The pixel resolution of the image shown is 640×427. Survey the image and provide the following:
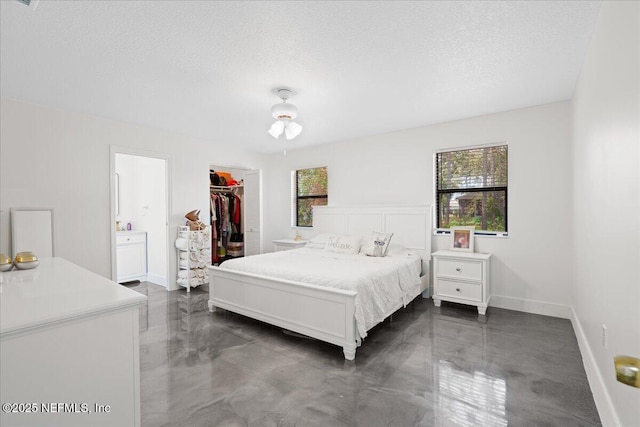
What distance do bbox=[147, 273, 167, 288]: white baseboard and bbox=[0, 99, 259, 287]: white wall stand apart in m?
1.09

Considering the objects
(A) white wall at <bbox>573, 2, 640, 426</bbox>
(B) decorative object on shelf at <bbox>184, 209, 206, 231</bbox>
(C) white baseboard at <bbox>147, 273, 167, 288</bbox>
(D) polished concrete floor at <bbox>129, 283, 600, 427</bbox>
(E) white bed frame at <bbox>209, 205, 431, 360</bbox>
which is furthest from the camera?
(C) white baseboard at <bbox>147, 273, 167, 288</bbox>

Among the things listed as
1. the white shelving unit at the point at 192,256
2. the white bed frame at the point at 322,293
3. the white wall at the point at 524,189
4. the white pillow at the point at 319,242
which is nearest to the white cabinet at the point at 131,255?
the white shelving unit at the point at 192,256

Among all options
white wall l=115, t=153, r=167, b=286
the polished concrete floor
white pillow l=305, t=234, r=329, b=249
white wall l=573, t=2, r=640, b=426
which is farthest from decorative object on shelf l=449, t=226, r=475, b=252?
white wall l=115, t=153, r=167, b=286

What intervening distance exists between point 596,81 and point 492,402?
2.23 meters

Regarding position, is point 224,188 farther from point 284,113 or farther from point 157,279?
point 284,113

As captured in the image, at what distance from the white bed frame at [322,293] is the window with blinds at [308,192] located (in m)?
0.80

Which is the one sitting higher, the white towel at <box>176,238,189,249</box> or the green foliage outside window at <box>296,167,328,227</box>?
the green foliage outside window at <box>296,167,328,227</box>

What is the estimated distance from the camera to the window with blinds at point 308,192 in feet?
18.6

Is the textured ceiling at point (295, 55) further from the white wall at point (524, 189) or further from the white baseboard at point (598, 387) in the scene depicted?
the white baseboard at point (598, 387)

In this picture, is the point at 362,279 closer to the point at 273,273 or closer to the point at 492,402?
the point at 273,273

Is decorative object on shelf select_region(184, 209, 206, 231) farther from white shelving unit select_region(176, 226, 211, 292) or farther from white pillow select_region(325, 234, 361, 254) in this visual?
white pillow select_region(325, 234, 361, 254)

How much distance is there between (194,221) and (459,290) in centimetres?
392

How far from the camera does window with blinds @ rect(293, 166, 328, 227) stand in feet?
18.6

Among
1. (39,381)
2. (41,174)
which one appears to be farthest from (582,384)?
(41,174)
